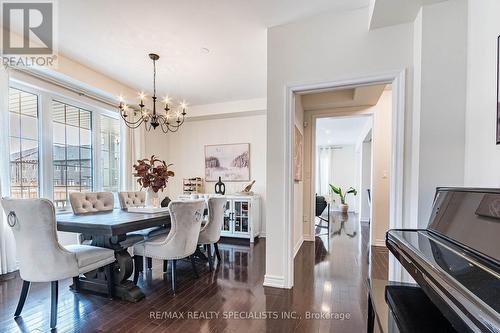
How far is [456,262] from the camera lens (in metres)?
0.96

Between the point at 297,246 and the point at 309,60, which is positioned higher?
the point at 309,60

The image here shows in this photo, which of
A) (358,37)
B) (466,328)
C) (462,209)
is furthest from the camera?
(358,37)

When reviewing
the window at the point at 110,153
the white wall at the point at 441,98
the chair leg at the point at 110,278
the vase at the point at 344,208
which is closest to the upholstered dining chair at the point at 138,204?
the chair leg at the point at 110,278

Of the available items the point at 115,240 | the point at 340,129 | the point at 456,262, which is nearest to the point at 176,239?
the point at 115,240

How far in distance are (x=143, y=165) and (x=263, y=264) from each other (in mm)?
2011

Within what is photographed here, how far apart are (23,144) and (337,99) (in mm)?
4595

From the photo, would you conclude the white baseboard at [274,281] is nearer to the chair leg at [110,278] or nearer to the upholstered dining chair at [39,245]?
the chair leg at [110,278]

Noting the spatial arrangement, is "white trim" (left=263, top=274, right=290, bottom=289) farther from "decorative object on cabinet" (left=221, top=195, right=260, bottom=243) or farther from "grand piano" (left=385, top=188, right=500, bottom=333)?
"decorative object on cabinet" (left=221, top=195, right=260, bottom=243)

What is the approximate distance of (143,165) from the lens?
108 inches

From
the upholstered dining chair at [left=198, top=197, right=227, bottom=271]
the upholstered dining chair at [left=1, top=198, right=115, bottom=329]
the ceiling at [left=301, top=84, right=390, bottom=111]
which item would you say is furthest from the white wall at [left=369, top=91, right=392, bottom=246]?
the upholstered dining chair at [left=1, top=198, right=115, bottom=329]

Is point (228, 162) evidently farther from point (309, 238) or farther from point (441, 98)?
point (441, 98)

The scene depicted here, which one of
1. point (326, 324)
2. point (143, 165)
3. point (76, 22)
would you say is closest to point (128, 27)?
point (76, 22)

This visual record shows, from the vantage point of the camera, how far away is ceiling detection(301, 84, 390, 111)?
147 inches

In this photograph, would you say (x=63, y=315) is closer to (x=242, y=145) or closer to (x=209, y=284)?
(x=209, y=284)
